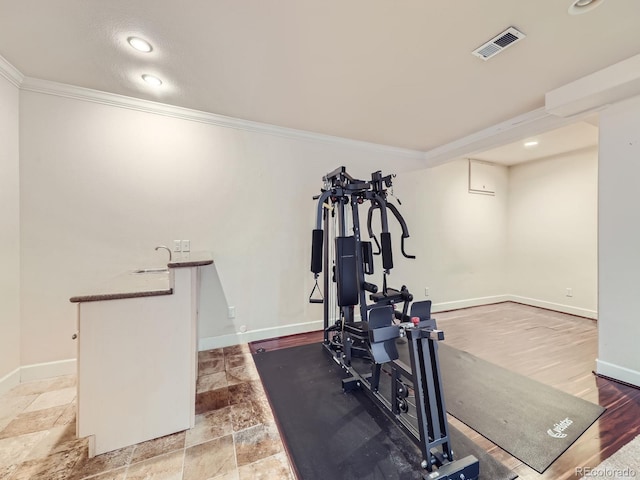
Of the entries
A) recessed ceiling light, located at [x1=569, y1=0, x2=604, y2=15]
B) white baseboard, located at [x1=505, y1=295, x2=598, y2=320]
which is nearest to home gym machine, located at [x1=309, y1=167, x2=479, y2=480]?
recessed ceiling light, located at [x1=569, y1=0, x2=604, y2=15]

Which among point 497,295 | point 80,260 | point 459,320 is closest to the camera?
point 80,260

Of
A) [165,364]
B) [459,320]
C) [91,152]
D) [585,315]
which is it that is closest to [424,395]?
[165,364]

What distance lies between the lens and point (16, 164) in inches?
88.1

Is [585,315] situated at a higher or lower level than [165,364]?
lower

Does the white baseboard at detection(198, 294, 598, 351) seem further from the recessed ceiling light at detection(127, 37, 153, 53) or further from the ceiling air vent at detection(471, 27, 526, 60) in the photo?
the ceiling air vent at detection(471, 27, 526, 60)

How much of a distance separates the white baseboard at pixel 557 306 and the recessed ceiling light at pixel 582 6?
14.1 feet

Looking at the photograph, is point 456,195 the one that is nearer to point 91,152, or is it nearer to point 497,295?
point 497,295

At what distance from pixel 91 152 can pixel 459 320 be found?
16.2 ft

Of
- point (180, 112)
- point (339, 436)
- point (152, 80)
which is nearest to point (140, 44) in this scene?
point (152, 80)

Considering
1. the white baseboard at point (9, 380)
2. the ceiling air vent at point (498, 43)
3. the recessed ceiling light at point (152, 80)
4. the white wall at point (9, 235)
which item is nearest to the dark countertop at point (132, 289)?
the white wall at point (9, 235)

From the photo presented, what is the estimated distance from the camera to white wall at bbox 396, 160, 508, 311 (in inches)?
166

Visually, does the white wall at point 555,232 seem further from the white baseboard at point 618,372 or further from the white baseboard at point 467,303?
the white baseboard at point 618,372

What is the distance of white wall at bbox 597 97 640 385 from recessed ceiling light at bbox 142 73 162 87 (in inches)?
157

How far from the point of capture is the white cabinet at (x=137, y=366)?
4.89 ft
